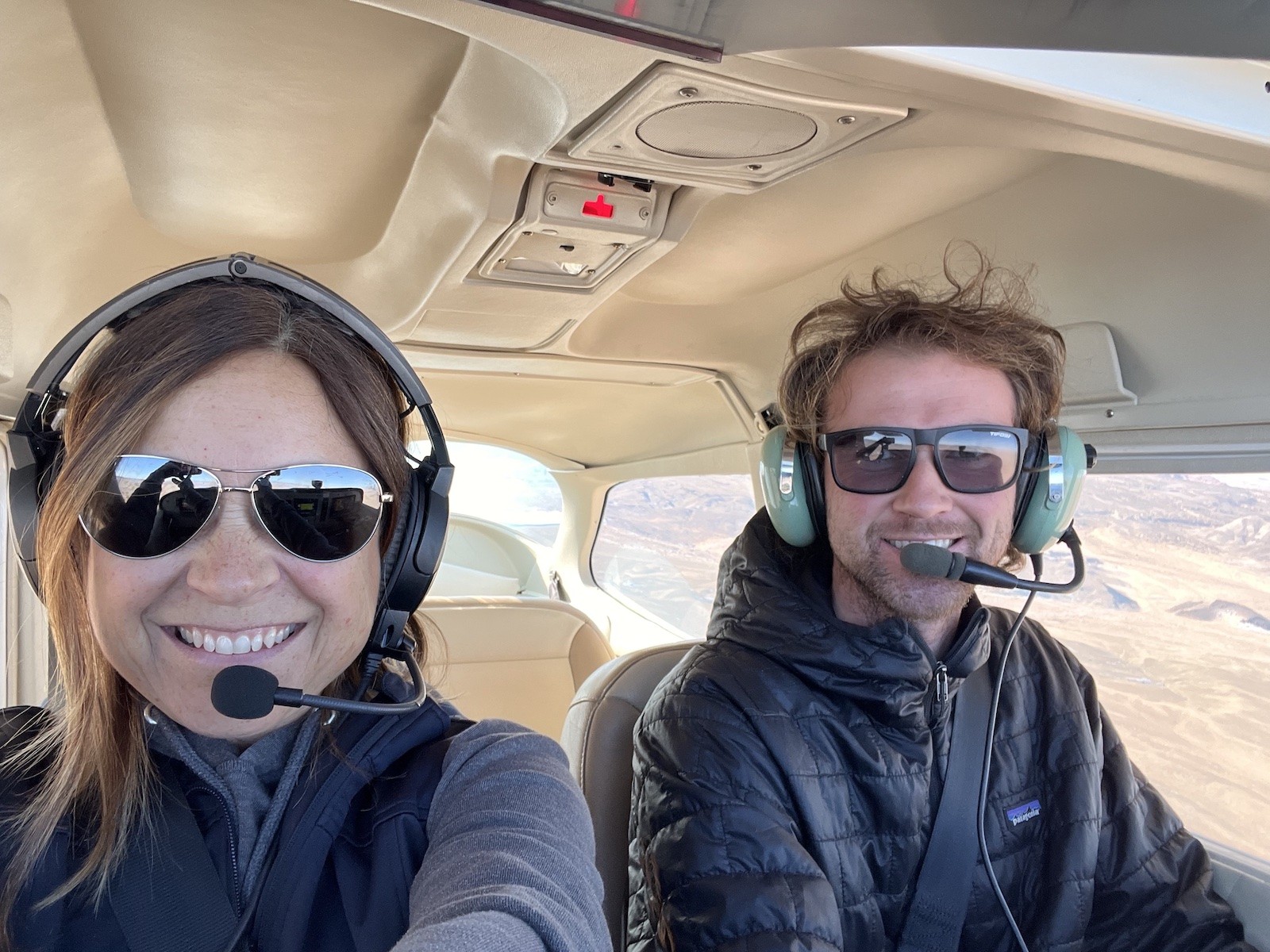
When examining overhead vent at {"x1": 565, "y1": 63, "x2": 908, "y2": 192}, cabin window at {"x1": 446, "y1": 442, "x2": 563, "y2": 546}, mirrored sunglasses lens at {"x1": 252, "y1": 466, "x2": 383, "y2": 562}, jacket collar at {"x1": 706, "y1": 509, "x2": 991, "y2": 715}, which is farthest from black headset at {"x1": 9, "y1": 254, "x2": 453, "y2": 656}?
cabin window at {"x1": 446, "y1": 442, "x2": 563, "y2": 546}

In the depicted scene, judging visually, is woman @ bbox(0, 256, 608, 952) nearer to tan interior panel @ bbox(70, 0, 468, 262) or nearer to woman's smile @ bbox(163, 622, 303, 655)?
woman's smile @ bbox(163, 622, 303, 655)

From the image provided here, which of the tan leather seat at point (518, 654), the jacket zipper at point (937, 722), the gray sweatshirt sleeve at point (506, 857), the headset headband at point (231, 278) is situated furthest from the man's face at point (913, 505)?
the tan leather seat at point (518, 654)

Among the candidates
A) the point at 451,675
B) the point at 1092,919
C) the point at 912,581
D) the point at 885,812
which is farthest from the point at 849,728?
the point at 451,675

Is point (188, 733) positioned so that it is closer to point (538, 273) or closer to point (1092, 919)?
point (538, 273)

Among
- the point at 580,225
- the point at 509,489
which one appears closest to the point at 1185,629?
the point at 580,225

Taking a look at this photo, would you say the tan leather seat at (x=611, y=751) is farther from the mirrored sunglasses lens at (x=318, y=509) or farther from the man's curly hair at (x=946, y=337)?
the mirrored sunglasses lens at (x=318, y=509)
